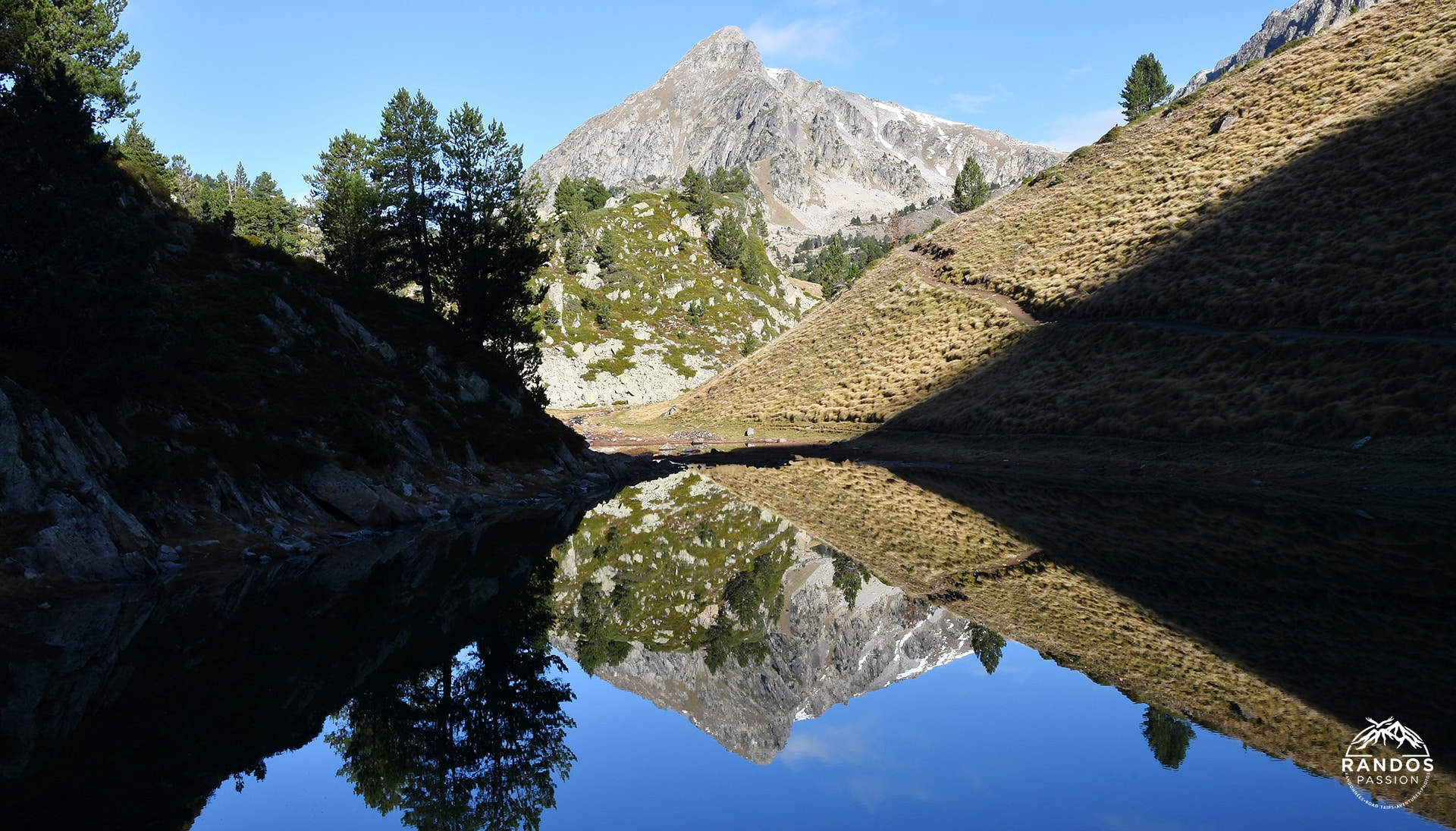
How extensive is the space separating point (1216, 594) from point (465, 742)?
16.5 metres

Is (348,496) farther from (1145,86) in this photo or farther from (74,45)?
(1145,86)

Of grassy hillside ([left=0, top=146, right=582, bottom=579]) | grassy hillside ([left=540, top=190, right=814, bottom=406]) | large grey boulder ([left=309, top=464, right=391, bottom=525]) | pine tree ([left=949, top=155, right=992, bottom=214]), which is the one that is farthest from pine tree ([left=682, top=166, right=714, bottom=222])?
large grey boulder ([left=309, top=464, right=391, bottom=525])

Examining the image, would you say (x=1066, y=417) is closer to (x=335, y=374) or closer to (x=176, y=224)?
(x=335, y=374)

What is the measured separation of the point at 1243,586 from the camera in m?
20.2

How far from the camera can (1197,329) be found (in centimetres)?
5681

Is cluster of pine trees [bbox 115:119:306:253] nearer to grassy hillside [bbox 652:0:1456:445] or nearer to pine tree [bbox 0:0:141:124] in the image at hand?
pine tree [bbox 0:0:141:124]

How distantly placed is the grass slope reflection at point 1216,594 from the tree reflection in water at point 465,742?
28.0 ft

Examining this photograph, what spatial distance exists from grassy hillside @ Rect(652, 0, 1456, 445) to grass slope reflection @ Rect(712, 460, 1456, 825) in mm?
12716

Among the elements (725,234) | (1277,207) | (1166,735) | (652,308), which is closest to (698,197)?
(725,234)

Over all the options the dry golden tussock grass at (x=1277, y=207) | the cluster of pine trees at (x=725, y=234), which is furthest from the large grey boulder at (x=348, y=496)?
the cluster of pine trees at (x=725, y=234)

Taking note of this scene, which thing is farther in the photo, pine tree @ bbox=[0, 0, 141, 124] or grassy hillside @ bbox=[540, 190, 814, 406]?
grassy hillside @ bbox=[540, 190, 814, 406]

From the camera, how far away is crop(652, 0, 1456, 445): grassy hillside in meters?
44.9

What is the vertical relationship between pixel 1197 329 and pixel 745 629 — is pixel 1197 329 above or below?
above

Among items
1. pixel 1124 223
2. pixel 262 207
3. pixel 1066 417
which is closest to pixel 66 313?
pixel 1066 417
